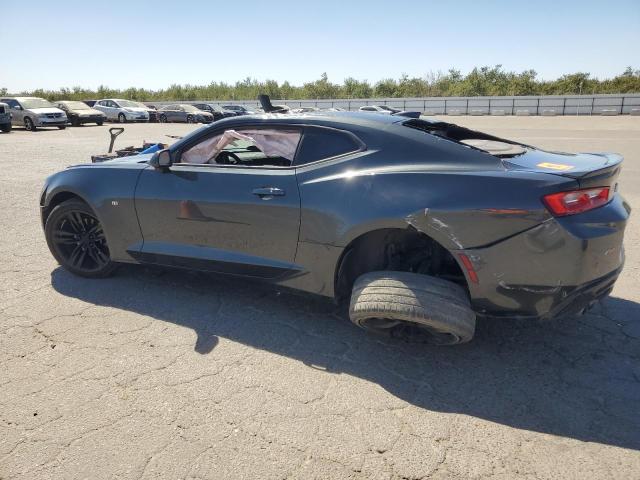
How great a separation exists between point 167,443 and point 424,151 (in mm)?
2110

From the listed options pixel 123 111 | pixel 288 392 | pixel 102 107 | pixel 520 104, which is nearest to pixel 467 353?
pixel 288 392

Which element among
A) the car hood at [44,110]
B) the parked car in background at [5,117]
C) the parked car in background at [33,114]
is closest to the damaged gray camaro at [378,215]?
the parked car in background at [5,117]

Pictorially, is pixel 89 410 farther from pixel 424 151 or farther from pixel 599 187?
pixel 599 187

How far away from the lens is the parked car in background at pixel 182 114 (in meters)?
30.9

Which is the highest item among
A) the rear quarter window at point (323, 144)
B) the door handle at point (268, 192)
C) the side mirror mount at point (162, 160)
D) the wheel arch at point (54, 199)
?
the rear quarter window at point (323, 144)

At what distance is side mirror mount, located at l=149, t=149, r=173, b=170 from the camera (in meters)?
3.49

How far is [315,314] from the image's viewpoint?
346 cm

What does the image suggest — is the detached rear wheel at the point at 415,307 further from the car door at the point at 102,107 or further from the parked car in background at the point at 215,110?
the car door at the point at 102,107

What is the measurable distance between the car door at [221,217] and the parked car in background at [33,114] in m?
23.1

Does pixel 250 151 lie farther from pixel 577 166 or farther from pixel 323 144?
pixel 577 166

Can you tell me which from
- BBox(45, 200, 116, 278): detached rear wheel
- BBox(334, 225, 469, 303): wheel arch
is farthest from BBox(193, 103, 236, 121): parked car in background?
BBox(334, 225, 469, 303): wheel arch

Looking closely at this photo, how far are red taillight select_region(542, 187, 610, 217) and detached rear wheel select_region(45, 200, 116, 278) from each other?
11.2ft

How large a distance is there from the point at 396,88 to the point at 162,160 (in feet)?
215

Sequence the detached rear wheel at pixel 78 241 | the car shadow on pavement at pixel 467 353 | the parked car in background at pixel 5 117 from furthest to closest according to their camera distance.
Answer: the parked car in background at pixel 5 117 → the detached rear wheel at pixel 78 241 → the car shadow on pavement at pixel 467 353
